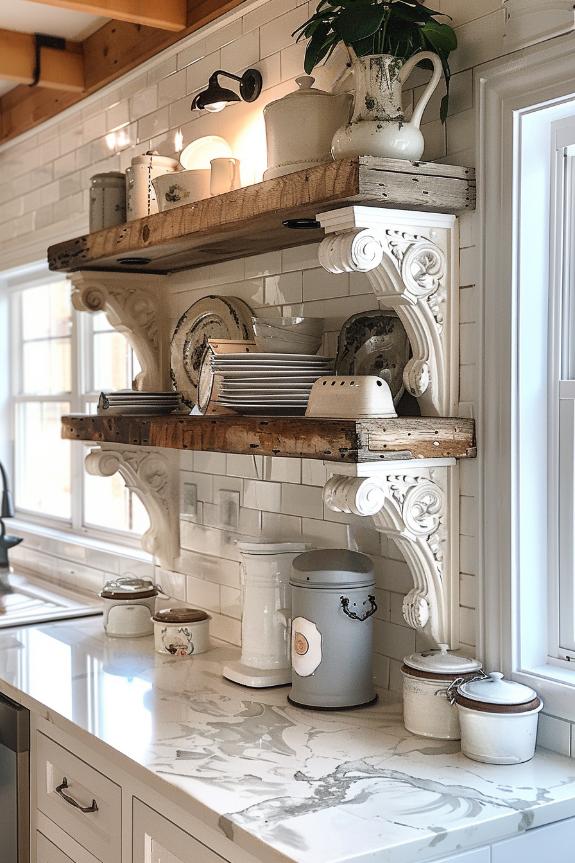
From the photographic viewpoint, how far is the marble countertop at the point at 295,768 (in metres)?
1.54

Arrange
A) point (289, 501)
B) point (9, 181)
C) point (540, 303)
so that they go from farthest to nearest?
point (9, 181), point (289, 501), point (540, 303)

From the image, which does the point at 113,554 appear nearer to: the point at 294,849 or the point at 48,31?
the point at 48,31

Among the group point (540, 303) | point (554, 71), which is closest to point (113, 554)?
point (540, 303)

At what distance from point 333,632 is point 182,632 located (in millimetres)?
639

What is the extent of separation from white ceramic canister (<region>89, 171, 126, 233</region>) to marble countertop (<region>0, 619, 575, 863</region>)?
50.0 inches

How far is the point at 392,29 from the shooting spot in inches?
79.3

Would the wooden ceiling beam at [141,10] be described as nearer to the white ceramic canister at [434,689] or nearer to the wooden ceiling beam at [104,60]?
the wooden ceiling beam at [104,60]

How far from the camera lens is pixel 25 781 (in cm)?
242

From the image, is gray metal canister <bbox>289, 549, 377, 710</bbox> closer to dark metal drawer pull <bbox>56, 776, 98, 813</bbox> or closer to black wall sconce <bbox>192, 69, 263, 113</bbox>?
dark metal drawer pull <bbox>56, 776, 98, 813</bbox>

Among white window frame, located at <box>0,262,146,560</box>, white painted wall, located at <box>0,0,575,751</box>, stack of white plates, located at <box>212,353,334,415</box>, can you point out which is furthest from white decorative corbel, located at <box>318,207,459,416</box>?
white window frame, located at <box>0,262,146,560</box>

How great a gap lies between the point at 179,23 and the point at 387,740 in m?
2.14

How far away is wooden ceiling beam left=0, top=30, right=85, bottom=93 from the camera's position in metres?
3.60

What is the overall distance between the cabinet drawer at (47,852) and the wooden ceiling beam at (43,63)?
255cm

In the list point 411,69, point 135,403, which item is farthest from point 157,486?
point 411,69
